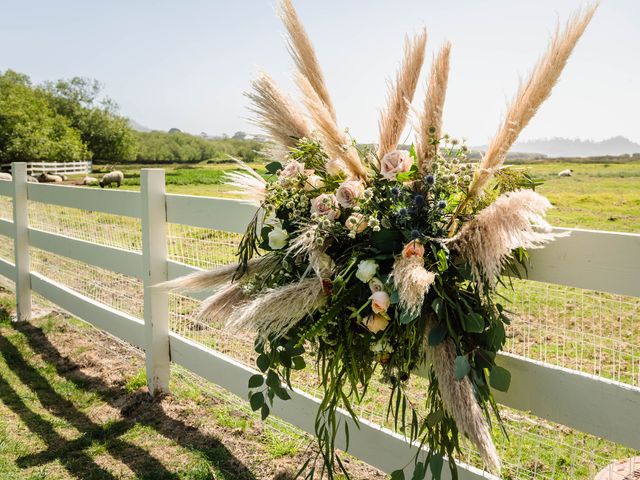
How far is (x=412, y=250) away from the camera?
144cm

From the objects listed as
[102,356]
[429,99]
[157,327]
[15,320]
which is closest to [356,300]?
[429,99]

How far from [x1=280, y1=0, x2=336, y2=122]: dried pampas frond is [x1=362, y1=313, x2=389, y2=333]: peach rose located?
0.65 m

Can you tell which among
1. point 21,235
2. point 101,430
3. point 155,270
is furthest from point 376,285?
point 21,235

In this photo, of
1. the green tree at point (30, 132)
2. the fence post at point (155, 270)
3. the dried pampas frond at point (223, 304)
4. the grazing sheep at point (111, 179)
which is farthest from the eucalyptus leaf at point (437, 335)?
the green tree at point (30, 132)

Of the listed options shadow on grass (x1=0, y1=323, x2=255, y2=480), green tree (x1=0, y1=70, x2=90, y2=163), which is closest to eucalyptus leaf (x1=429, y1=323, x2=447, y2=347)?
shadow on grass (x1=0, y1=323, x2=255, y2=480)

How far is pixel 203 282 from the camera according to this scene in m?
1.91

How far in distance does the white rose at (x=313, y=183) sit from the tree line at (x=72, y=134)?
3012cm

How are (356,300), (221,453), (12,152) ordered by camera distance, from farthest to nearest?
(12,152)
(221,453)
(356,300)

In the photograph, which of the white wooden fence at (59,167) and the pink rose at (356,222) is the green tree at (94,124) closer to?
the white wooden fence at (59,167)

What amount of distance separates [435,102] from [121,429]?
8.16 ft

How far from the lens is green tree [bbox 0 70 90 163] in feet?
138

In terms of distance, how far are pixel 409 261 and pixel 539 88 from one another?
527 millimetres

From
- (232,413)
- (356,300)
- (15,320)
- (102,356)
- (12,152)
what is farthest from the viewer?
(12,152)

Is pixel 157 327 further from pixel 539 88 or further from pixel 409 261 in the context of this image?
pixel 539 88
